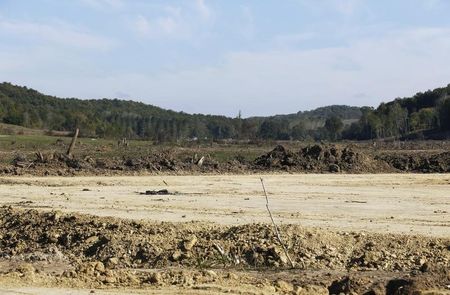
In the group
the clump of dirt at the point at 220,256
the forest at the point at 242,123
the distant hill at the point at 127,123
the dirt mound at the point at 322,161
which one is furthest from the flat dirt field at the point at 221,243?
the distant hill at the point at 127,123

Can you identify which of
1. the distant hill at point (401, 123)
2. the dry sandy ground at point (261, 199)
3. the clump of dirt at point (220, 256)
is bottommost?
the clump of dirt at point (220, 256)

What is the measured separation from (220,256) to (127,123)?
9963 cm

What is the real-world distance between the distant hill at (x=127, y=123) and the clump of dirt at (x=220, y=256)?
172 ft

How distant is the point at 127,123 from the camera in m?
111

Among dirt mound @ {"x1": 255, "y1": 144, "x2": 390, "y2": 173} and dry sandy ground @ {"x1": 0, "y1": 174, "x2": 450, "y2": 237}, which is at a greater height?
dirt mound @ {"x1": 255, "y1": 144, "x2": 390, "y2": 173}

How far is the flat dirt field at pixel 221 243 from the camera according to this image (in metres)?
10.8

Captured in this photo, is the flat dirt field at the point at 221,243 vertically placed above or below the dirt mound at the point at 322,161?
below

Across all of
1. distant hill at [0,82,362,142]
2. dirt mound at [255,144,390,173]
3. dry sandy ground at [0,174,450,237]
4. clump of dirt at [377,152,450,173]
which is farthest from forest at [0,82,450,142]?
dry sandy ground at [0,174,450,237]

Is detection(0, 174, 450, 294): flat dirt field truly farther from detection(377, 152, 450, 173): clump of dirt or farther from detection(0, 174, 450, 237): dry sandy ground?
detection(377, 152, 450, 173): clump of dirt

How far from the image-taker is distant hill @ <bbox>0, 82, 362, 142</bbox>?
8612 cm

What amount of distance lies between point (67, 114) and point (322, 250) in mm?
86330

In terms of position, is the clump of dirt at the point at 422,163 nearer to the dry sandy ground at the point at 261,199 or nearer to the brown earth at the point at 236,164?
the brown earth at the point at 236,164

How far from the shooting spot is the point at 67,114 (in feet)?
314

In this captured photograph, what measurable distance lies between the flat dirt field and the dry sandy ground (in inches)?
2.0
